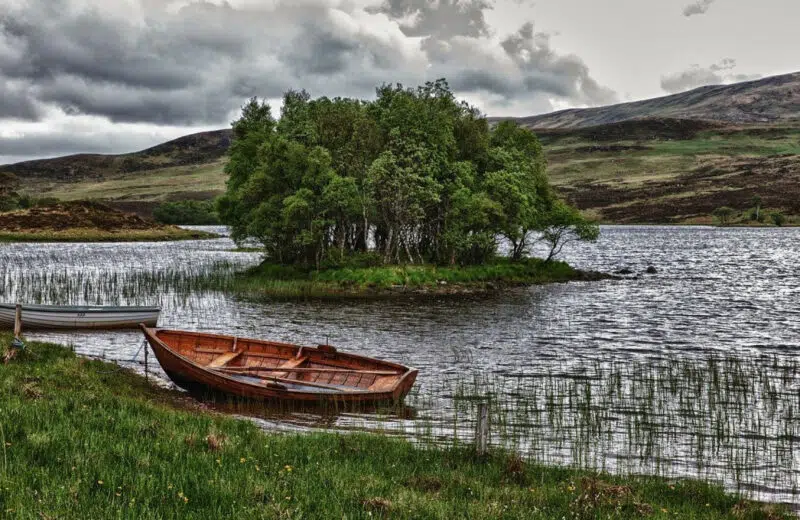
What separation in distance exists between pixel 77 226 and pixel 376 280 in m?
105

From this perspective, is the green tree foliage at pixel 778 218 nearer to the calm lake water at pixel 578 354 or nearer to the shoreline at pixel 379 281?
the calm lake water at pixel 578 354

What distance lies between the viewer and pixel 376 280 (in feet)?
191

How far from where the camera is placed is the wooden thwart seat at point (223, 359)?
2459cm

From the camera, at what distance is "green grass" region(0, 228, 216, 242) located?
128875 millimetres

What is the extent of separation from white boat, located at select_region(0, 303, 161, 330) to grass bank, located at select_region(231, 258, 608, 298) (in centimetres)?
1811

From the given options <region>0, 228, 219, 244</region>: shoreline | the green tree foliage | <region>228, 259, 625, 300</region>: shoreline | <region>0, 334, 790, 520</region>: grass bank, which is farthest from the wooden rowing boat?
the green tree foliage

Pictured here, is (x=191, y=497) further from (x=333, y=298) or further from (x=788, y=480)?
(x=333, y=298)

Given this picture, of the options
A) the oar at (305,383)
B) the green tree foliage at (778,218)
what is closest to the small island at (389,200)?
the oar at (305,383)

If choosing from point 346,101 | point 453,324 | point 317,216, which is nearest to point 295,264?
point 317,216

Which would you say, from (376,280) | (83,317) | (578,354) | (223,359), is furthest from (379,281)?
(223,359)

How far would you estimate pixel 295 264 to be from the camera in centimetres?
6481

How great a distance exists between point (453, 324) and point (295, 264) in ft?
87.8

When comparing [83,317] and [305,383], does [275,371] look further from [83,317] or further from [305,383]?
[83,317]

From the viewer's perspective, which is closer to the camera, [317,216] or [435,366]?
[435,366]
